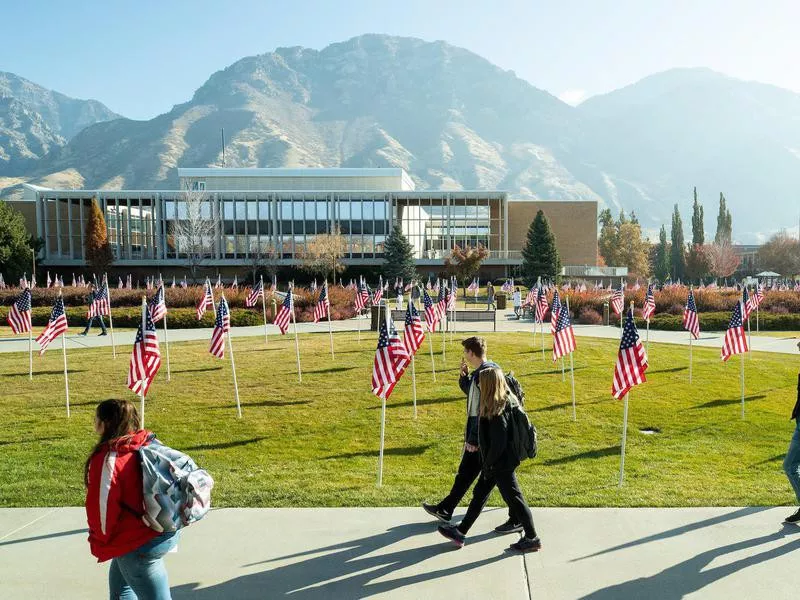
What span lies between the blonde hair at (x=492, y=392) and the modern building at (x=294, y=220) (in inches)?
2474

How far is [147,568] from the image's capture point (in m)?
4.19

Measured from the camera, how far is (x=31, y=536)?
638 centimetres

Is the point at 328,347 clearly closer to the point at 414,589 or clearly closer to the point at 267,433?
the point at 267,433

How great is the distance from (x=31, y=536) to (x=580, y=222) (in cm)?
7360

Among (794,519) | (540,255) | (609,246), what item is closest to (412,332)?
(794,519)

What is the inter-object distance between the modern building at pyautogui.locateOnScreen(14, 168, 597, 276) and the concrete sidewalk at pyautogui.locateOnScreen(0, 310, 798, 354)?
1505 inches

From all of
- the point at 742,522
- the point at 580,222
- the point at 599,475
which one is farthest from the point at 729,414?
the point at 580,222

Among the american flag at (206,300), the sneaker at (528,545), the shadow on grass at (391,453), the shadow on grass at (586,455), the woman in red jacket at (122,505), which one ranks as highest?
the american flag at (206,300)

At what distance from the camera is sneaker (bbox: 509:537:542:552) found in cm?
593

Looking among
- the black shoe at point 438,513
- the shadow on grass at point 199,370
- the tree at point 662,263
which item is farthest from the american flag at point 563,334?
the tree at point 662,263

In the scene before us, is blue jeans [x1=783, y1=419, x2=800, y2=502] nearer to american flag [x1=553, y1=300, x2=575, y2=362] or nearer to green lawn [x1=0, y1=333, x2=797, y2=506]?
green lawn [x1=0, y1=333, x2=797, y2=506]

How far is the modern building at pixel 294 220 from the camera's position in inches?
2746

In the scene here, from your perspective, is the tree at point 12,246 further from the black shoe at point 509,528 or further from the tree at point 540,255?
the black shoe at point 509,528

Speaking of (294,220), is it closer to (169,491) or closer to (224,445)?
(224,445)
